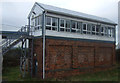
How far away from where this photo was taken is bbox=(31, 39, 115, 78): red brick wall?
49.0 feet

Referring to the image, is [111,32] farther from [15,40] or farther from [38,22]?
[15,40]

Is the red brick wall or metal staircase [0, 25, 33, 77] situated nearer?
metal staircase [0, 25, 33, 77]

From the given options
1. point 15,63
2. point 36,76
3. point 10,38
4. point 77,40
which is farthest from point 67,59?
point 15,63

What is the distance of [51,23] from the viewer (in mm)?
15461

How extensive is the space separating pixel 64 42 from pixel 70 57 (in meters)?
1.93

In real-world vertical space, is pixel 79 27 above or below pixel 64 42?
above

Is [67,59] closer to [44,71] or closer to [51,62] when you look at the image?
[51,62]

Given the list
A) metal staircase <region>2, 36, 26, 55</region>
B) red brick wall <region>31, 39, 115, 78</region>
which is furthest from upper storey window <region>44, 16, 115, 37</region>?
metal staircase <region>2, 36, 26, 55</region>

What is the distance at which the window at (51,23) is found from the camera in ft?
50.0

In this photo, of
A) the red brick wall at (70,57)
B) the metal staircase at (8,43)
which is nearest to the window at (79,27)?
the red brick wall at (70,57)

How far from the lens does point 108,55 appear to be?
21.4m

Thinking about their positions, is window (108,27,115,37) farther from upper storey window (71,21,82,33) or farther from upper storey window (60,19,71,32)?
upper storey window (60,19,71,32)

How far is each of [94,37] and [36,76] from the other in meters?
9.17

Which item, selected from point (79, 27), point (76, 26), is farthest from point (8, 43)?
point (79, 27)
